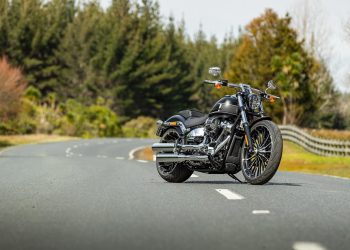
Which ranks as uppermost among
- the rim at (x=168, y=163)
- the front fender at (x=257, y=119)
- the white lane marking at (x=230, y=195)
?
the front fender at (x=257, y=119)

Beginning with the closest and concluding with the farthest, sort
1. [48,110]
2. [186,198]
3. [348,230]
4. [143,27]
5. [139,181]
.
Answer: [348,230] < [186,198] < [139,181] < [48,110] < [143,27]

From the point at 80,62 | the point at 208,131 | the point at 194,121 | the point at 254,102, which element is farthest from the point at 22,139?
the point at 254,102

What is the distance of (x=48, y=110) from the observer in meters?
61.6

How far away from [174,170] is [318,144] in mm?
21748

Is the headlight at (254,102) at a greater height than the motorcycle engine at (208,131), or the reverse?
the headlight at (254,102)

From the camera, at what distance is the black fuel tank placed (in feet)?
31.4

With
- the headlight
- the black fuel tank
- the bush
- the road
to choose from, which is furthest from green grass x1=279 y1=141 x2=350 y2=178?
the bush

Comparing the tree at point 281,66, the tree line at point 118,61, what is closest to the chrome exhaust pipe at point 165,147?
the tree at point 281,66

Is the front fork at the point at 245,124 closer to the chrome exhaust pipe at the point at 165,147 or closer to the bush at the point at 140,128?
the chrome exhaust pipe at the point at 165,147

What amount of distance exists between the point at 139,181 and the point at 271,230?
5.63 metres

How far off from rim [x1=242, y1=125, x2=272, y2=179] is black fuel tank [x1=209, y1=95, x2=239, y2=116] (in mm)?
449

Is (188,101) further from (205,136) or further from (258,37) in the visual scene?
(205,136)

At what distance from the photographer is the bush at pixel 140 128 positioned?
74.5 m

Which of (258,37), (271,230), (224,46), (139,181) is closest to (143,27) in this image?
(258,37)
